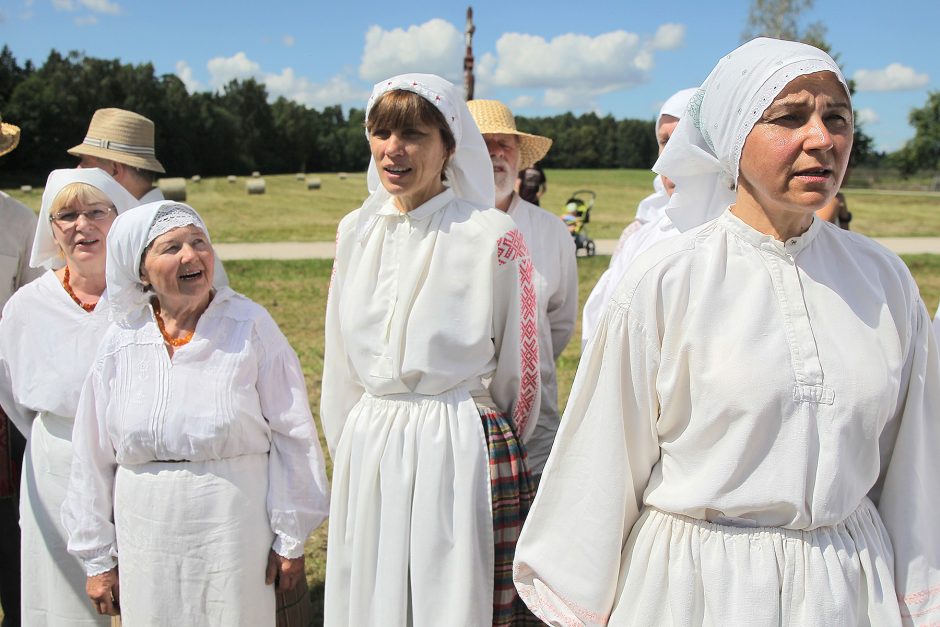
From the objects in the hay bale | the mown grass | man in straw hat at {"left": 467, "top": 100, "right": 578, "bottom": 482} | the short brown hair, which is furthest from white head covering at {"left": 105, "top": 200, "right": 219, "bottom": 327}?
the hay bale

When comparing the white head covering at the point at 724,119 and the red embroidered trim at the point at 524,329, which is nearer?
the white head covering at the point at 724,119

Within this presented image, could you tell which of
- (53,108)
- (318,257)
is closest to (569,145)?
(53,108)

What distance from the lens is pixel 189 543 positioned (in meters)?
2.57

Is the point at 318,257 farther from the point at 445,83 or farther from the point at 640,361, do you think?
the point at 640,361

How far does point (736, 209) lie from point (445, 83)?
1240 mm

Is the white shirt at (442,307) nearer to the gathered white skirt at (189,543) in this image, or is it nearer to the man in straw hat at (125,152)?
the gathered white skirt at (189,543)

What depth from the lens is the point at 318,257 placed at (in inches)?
568

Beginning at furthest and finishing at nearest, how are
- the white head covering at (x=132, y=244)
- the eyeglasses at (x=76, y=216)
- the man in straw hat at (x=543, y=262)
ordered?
the man in straw hat at (x=543, y=262), the eyeglasses at (x=76, y=216), the white head covering at (x=132, y=244)

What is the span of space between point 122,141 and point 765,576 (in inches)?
179

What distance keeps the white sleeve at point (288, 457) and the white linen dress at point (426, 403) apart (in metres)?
0.11

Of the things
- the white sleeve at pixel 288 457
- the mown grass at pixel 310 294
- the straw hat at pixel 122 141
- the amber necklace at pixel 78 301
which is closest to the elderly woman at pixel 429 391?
the white sleeve at pixel 288 457

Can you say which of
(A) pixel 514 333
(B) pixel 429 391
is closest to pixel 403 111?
(A) pixel 514 333

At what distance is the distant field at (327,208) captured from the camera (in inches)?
790

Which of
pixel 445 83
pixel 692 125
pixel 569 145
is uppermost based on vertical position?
pixel 569 145
